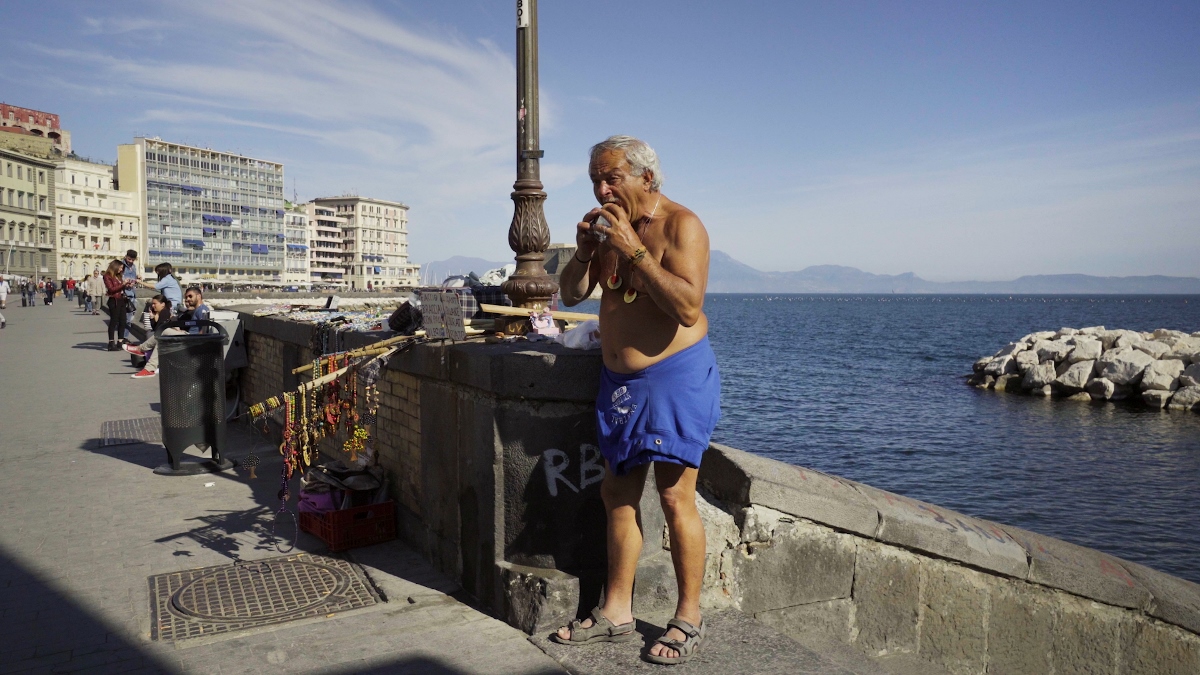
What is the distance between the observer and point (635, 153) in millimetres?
3471

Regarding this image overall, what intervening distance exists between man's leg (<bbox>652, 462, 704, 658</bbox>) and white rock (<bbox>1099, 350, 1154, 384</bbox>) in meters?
27.4

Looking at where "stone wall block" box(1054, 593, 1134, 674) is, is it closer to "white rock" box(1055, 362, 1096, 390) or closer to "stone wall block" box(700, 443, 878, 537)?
"stone wall block" box(700, 443, 878, 537)

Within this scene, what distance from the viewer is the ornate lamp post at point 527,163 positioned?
260 inches

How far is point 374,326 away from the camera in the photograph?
6.48 m

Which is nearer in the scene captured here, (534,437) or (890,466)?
(534,437)

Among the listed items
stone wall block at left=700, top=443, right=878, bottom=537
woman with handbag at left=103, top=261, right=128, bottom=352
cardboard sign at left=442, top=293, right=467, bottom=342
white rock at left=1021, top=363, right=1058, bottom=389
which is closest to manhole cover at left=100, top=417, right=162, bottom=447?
cardboard sign at left=442, top=293, right=467, bottom=342

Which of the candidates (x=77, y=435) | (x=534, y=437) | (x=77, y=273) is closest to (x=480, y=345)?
(x=534, y=437)

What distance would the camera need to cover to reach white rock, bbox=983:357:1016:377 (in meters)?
31.1

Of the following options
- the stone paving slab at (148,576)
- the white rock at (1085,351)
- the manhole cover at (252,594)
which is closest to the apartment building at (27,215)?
the white rock at (1085,351)

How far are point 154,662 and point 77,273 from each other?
126 m

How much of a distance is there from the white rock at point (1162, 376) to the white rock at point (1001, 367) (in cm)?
529

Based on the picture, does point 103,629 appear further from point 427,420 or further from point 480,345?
point 480,345

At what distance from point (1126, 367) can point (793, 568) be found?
87.8ft

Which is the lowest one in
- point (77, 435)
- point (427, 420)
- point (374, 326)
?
point (77, 435)
